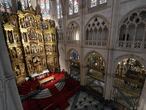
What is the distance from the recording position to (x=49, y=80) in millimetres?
12969

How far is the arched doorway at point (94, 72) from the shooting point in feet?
36.5

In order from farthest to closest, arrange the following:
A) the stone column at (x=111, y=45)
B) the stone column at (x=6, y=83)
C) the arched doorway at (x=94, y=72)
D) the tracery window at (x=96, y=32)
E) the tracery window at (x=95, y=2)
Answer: the arched doorway at (x=94, y=72), the tracery window at (x=96, y=32), the tracery window at (x=95, y=2), the stone column at (x=111, y=45), the stone column at (x=6, y=83)

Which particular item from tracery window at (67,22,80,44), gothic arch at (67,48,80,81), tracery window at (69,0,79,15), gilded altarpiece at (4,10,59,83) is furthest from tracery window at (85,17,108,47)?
gilded altarpiece at (4,10,59,83)

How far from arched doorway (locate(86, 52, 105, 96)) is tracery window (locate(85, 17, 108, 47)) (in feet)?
4.88

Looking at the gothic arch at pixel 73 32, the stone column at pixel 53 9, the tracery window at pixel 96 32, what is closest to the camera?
the tracery window at pixel 96 32

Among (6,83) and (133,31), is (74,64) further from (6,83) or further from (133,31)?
(6,83)

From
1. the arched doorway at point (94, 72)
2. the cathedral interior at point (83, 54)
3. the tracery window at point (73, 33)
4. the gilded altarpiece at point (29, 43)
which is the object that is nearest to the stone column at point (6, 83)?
the cathedral interior at point (83, 54)

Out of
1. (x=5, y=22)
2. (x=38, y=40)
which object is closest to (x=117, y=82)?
(x=38, y=40)

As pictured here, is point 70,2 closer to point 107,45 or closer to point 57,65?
point 107,45

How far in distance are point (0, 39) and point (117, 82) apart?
9.90 metres

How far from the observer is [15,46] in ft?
37.8

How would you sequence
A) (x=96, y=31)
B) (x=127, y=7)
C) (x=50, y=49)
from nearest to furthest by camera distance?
(x=127, y=7) → (x=96, y=31) → (x=50, y=49)

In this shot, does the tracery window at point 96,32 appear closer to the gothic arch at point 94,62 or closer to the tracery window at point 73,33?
the gothic arch at point 94,62

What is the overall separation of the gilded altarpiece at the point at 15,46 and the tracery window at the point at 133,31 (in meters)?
10.8
